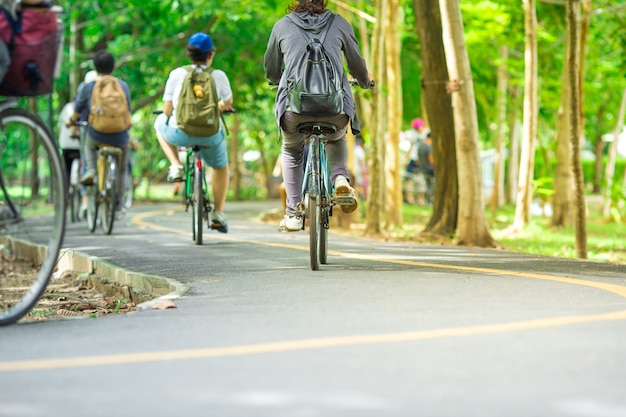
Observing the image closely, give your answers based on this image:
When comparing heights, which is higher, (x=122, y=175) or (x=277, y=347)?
(x=122, y=175)

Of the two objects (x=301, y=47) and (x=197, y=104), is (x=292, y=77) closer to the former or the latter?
(x=301, y=47)

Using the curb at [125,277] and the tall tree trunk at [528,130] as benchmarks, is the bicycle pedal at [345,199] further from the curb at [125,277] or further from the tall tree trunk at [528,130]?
the tall tree trunk at [528,130]

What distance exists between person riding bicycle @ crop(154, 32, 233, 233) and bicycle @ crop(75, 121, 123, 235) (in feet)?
6.74

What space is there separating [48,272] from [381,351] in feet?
7.14

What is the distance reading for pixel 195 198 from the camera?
515 inches

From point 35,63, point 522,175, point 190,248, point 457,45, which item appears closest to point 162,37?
point 522,175

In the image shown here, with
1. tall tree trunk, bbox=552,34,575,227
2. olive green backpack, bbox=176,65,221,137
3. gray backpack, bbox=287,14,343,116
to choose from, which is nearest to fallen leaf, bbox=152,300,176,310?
gray backpack, bbox=287,14,343,116

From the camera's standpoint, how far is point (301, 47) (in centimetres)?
918

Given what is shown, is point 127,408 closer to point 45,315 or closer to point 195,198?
point 45,315

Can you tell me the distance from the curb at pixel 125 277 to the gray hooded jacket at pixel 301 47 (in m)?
1.56

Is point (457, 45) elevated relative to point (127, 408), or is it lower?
elevated

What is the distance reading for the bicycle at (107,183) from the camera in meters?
15.2

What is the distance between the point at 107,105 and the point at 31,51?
8.47 metres

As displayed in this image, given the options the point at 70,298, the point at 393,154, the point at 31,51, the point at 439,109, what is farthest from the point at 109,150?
the point at 31,51
